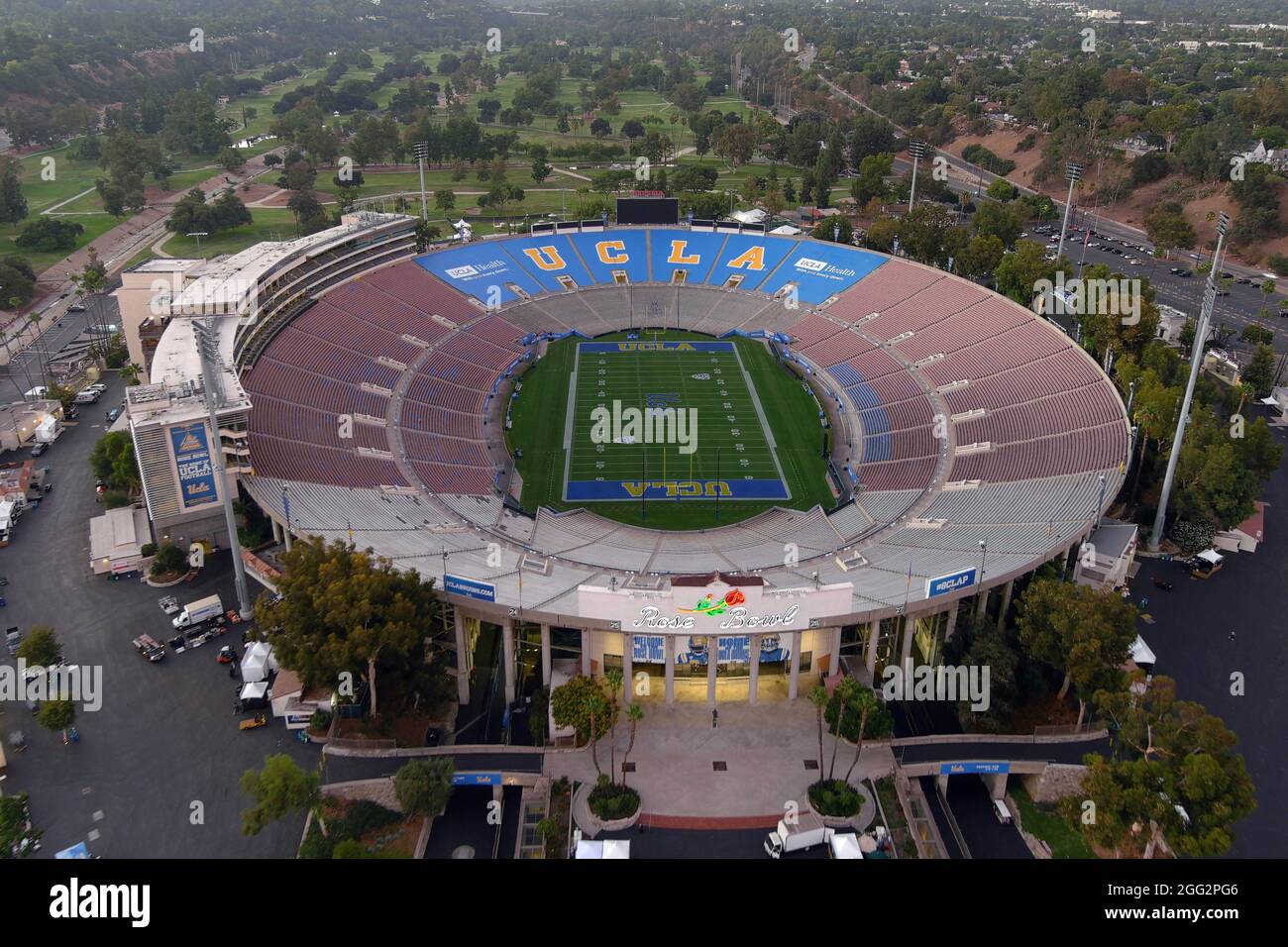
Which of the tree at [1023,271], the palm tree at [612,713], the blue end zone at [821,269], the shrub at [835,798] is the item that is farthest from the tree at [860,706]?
the blue end zone at [821,269]

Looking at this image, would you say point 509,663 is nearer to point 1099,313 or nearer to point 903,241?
point 1099,313

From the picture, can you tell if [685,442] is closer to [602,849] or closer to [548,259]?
[548,259]

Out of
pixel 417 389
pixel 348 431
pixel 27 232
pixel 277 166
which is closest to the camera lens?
pixel 348 431

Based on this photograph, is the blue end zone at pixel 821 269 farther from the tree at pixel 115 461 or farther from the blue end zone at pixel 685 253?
the tree at pixel 115 461

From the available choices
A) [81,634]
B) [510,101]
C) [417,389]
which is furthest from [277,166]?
[81,634]

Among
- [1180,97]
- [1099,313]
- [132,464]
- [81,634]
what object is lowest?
[81,634]

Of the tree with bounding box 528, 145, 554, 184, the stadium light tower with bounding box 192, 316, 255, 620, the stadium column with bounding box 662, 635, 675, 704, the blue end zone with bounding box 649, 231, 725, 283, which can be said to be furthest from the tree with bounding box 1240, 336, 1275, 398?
the tree with bounding box 528, 145, 554, 184
